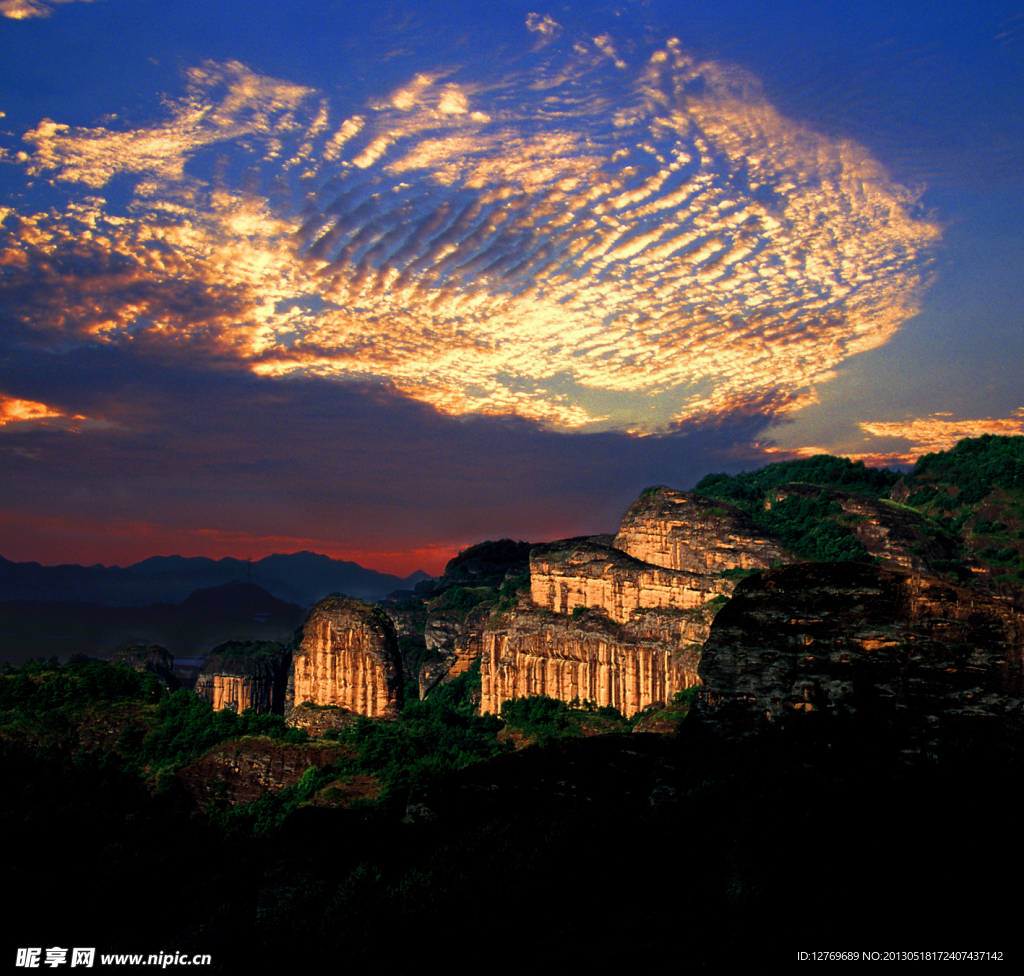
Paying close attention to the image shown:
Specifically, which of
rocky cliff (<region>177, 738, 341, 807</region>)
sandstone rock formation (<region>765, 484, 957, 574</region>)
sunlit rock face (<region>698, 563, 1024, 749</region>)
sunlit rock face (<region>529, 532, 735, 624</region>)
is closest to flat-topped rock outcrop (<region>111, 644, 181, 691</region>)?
sunlit rock face (<region>529, 532, 735, 624</region>)

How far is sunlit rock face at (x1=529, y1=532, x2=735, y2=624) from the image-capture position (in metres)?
59.4

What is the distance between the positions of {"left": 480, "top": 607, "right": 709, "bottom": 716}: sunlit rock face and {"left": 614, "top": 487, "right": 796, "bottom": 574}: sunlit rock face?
740 cm

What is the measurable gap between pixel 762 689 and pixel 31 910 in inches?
827

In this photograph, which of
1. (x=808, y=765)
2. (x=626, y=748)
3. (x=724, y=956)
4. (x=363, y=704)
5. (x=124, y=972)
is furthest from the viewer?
(x=363, y=704)

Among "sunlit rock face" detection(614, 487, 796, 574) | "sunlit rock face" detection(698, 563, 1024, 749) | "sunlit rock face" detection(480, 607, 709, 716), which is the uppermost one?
"sunlit rock face" detection(614, 487, 796, 574)

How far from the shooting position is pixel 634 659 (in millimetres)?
57719

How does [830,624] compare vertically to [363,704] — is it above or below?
above

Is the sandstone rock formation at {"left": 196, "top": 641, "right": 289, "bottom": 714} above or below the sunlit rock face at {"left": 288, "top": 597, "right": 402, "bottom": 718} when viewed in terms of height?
below

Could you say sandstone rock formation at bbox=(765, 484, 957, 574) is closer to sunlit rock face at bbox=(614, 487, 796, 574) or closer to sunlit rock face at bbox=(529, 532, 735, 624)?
sunlit rock face at bbox=(614, 487, 796, 574)

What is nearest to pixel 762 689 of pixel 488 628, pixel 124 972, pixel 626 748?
pixel 626 748

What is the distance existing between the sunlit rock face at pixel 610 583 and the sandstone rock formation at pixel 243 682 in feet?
101

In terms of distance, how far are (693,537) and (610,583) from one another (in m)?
8.69

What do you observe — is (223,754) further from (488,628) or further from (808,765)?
(488,628)

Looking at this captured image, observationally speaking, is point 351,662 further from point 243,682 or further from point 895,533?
point 895,533
